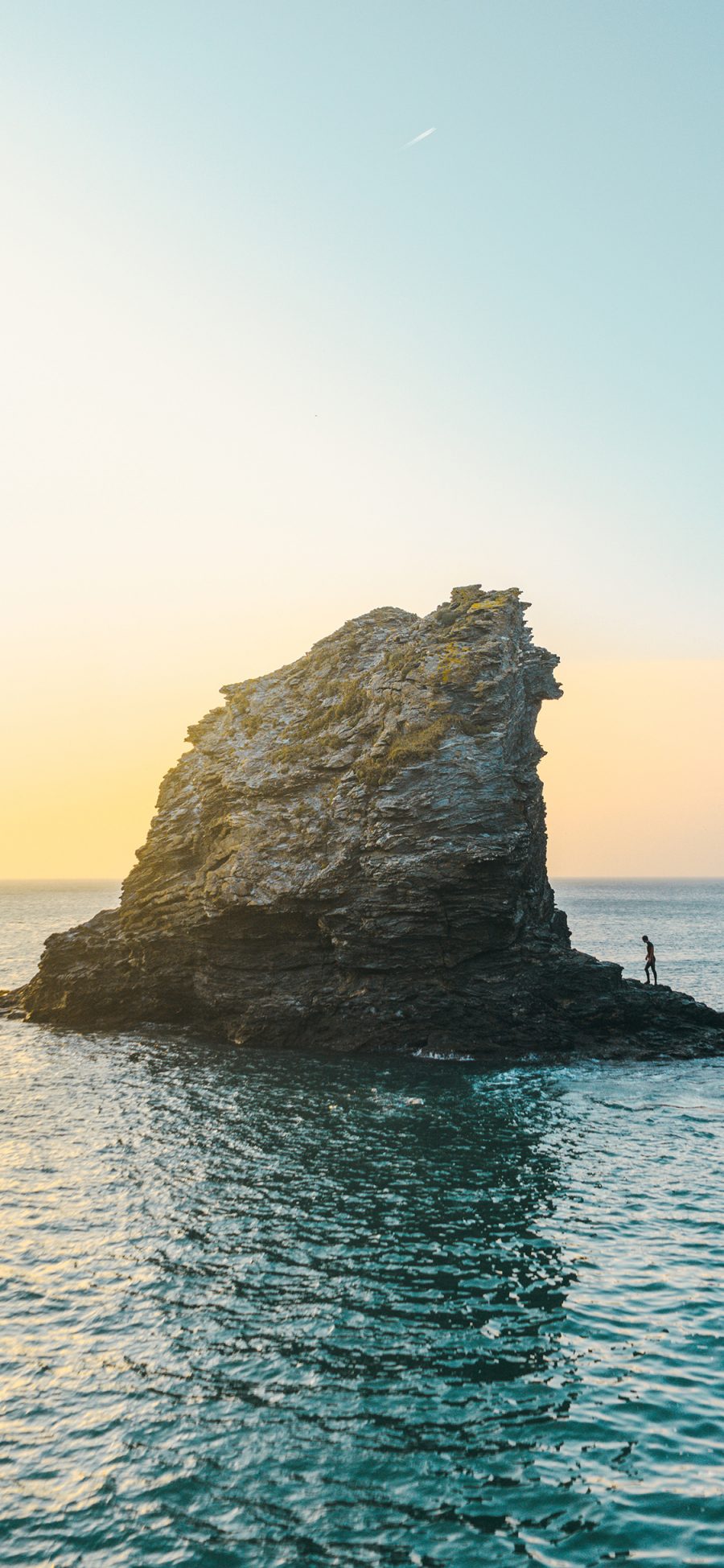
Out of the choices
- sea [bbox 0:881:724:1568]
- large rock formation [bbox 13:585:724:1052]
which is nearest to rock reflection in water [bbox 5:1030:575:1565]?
sea [bbox 0:881:724:1568]

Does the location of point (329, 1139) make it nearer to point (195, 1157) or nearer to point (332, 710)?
point (195, 1157)

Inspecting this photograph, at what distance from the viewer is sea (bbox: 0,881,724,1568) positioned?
12.1 meters

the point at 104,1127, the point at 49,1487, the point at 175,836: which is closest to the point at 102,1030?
the point at 175,836

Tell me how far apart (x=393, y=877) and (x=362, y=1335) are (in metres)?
25.2

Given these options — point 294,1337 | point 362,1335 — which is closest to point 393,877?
point 362,1335

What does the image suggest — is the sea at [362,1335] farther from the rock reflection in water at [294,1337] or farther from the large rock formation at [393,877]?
the large rock formation at [393,877]

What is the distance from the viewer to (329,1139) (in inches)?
1156

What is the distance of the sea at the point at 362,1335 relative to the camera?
12.1 m

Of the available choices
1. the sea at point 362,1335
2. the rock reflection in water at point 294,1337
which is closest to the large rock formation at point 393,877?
the sea at point 362,1335

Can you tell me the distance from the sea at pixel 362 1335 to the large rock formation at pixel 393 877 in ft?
32.4

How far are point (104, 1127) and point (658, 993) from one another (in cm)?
2761

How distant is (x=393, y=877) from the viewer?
136ft

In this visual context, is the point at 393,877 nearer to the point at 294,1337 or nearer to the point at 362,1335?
the point at 362,1335

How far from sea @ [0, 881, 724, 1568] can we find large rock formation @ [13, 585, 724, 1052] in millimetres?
9877
